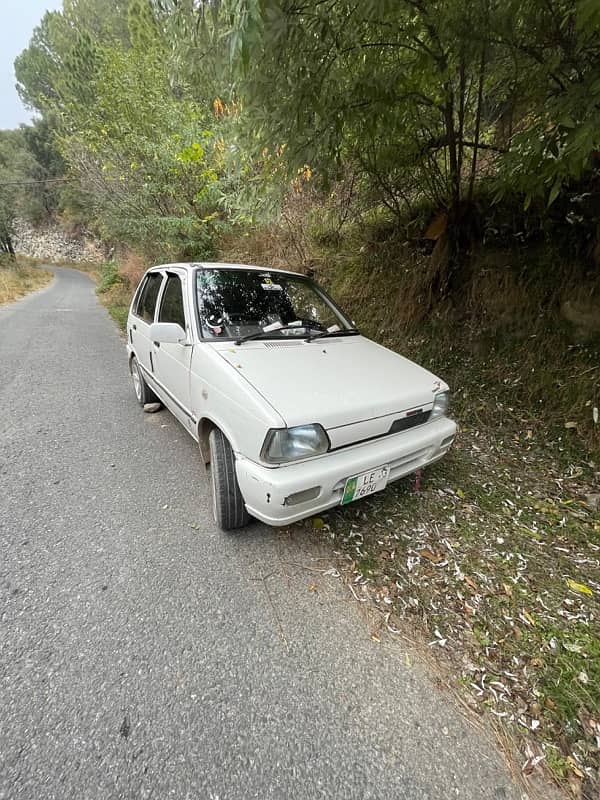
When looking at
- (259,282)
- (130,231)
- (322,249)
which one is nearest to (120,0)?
(130,231)

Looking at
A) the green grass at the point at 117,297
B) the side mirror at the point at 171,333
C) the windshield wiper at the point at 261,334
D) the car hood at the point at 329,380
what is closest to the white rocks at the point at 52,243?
the green grass at the point at 117,297

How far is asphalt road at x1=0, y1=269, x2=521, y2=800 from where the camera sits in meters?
1.13

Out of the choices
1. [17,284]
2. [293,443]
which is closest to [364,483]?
[293,443]

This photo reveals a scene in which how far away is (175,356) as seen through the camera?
2.56 meters

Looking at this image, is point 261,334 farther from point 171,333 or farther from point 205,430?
point 205,430

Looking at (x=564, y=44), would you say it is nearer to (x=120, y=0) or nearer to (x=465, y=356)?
(x=465, y=356)

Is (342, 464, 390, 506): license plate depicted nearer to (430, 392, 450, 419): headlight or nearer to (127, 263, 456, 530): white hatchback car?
(127, 263, 456, 530): white hatchback car

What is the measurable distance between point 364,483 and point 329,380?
0.61 meters

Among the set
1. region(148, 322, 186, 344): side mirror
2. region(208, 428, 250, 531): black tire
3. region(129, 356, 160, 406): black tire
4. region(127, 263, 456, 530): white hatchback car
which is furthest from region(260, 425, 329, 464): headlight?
region(129, 356, 160, 406): black tire

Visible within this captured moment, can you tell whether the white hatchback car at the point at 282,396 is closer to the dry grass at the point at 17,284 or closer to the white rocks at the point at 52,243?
the dry grass at the point at 17,284

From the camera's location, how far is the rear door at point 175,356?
2.41 meters

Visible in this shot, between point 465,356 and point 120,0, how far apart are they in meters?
20.3

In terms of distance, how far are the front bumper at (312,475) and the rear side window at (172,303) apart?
1363 millimetres

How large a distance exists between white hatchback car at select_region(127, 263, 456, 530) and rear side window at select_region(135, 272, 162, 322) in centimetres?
28
